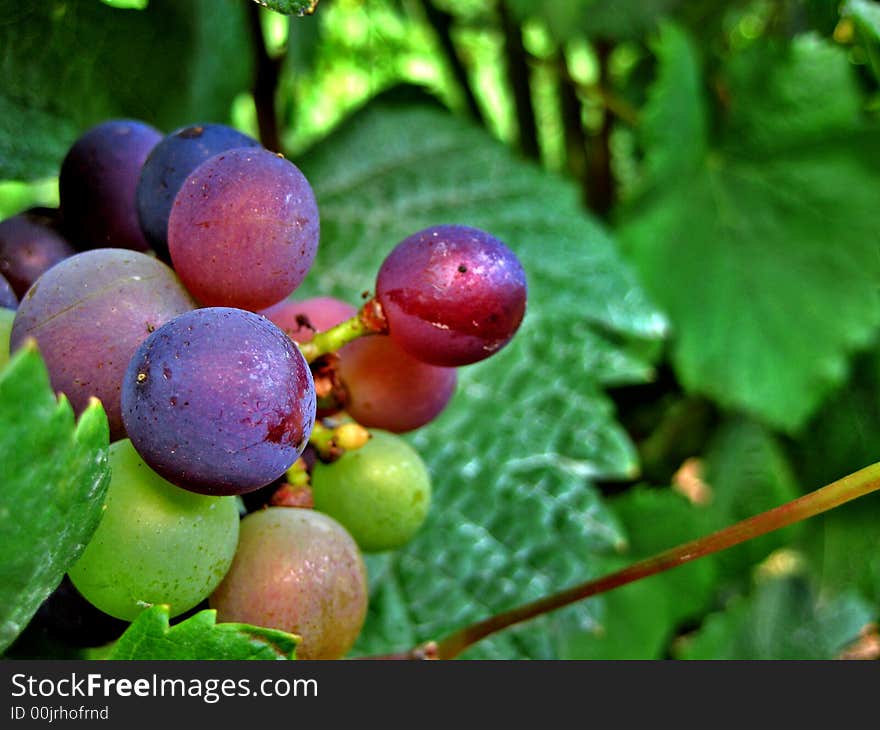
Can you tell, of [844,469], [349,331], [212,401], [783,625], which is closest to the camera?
[212,401]

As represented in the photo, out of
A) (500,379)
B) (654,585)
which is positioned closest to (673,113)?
(500,379)

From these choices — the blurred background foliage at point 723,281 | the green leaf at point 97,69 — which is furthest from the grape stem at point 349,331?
the blurred background foliage at point 723,281

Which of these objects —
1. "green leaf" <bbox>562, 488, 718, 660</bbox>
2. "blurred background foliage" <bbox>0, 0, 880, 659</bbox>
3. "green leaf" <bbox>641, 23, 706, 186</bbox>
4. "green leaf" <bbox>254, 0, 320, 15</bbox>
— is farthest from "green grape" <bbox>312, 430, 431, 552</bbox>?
"green leaf" <bbox>641, 23, 706, 186</bbox>

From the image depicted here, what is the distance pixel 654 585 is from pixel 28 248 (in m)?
0.88

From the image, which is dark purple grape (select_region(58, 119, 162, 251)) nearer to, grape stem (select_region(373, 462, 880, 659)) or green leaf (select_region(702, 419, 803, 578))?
grape stem (select_region(373, 462, 880, 659))

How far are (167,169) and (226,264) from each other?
87 mm

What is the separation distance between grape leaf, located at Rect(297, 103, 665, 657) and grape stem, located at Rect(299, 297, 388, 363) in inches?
14.4

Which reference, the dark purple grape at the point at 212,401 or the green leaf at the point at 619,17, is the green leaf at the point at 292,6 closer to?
the dark purple grape at the point at 212,401

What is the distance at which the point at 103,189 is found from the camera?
1.67 ft

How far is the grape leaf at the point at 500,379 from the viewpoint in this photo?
81 centimetres

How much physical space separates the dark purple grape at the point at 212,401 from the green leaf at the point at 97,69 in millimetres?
320

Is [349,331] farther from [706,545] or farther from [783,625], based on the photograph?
[783,625]
